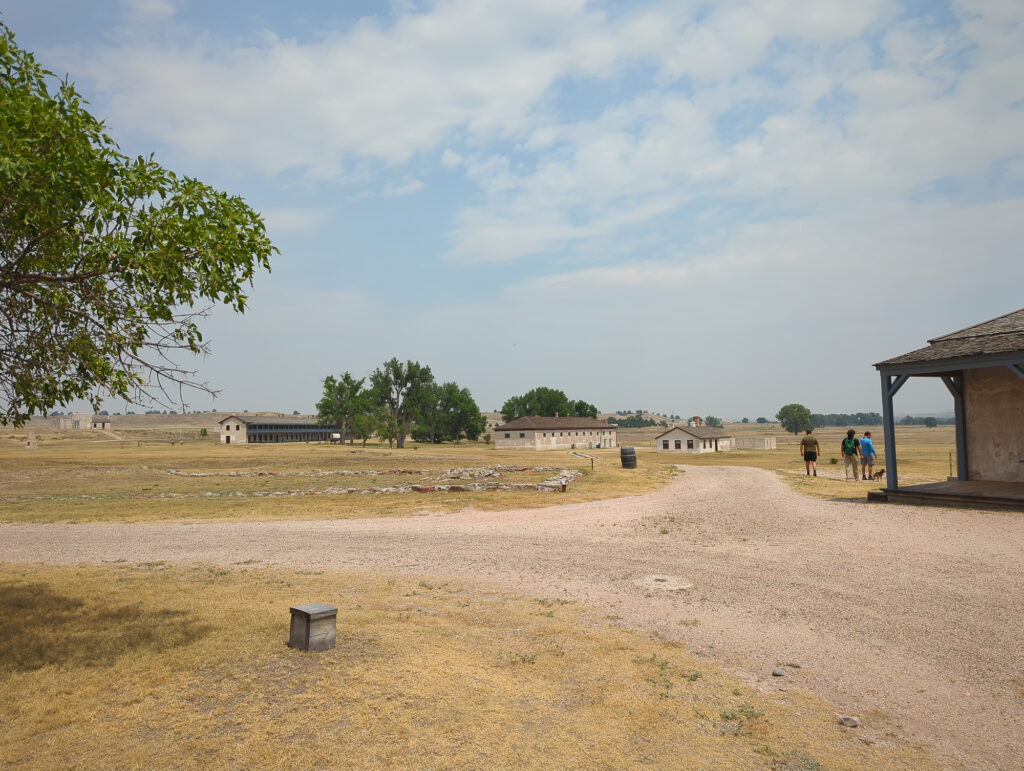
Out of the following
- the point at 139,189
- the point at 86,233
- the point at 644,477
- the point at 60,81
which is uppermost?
the point at 60,81

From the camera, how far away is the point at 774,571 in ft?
34.1

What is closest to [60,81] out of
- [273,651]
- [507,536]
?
[273,651]

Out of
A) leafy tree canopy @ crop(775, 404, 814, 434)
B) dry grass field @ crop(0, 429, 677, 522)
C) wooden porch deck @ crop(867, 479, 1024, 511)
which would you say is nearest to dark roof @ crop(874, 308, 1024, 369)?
wooden porch deck @ crop(867, 479, 1024, 511)

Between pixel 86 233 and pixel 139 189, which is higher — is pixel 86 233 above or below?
below

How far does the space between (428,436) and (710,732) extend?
10557 centimetres

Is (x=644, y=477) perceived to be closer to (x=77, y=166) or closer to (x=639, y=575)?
(x=639, y=575)

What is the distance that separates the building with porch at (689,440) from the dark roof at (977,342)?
189 feet

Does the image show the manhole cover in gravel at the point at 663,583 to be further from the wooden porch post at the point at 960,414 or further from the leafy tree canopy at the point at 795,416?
the leafy tree canopy at the point at 795,416

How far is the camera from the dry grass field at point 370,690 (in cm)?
464

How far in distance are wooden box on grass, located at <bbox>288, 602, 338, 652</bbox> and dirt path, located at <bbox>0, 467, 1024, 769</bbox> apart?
3.70 metres

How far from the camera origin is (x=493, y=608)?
8547 mm

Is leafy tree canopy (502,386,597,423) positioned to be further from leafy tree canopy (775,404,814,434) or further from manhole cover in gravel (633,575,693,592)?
manhole cover in gravel (633,575,693,592)

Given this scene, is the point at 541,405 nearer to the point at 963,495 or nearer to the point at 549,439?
the point at 549,439

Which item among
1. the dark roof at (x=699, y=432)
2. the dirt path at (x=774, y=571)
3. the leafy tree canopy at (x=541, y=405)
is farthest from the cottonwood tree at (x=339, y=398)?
the dirt path at (x=774, y=571)
